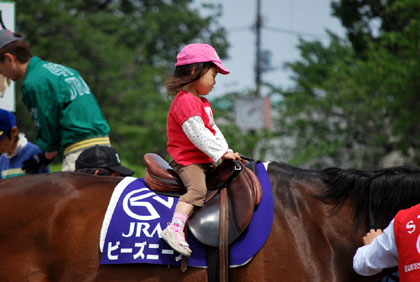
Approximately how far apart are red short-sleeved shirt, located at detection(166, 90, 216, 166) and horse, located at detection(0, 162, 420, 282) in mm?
455

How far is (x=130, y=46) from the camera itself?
21.9m

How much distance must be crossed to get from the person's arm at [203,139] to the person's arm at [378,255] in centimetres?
89

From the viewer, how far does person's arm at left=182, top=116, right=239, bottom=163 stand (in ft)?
9.33

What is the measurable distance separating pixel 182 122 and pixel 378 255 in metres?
1.29

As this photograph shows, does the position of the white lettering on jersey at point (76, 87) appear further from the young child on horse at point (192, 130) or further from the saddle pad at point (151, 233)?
the saddle pad at point (151, 233)

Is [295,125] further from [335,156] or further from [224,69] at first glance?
[224,69]

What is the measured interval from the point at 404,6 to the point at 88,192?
792 cm

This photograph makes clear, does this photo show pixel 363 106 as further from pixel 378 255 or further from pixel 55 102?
pixel 378 255

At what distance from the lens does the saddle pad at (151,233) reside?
2.77 metres

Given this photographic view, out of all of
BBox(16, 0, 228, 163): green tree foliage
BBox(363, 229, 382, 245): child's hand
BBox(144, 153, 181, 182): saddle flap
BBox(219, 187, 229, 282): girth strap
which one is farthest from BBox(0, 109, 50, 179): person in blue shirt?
BBox(16, 0, 228, 163): green tree foliage

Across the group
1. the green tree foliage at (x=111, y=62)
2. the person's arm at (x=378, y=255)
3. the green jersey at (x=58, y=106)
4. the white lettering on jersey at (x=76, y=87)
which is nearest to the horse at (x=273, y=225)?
the person's arm at (x=378, y=255)

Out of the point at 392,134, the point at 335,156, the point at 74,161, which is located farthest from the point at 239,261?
the point at 335,156

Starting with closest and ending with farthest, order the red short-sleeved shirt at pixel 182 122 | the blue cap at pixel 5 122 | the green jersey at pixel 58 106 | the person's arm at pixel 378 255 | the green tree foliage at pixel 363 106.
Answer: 1. the person's arm at pixel 378 255
2. the red short-sleeved shirt at pixel 182 122
3. the green jersey at pixel 58 106
4. the blue cap at pixel 5 122
5. the green tree foliage at pixel 363 106

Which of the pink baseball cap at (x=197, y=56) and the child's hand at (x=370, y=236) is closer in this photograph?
the child's hand at (x=370, y=236)
